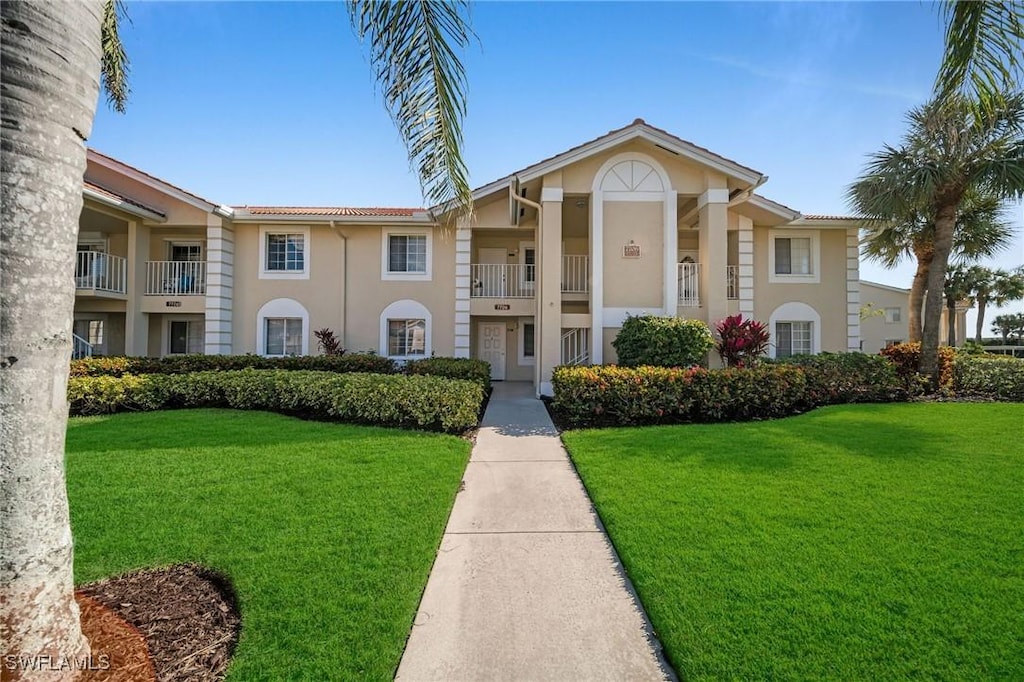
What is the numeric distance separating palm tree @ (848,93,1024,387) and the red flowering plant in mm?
4533

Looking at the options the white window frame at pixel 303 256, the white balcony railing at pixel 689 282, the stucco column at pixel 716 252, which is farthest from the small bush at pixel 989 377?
the white window frame at pixel 303 256

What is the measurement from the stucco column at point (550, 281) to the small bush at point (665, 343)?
202 centimetres

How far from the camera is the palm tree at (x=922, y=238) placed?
1460 centimetres

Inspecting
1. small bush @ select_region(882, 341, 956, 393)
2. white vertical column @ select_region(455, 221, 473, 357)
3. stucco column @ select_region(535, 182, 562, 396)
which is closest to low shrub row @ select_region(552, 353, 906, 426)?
stucco column @ select_region(535, 182, 562, 396)

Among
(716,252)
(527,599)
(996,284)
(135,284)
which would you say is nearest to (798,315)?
(716,252)

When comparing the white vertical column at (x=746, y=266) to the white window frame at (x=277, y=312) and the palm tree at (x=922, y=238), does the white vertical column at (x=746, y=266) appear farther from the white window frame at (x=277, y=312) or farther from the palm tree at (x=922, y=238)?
the white window frame at (x=277, y=312)

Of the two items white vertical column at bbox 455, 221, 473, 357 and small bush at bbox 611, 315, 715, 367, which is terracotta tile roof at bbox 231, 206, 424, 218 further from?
small bush at bbox 611, 315, 715, 367

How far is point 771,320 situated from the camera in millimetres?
15969

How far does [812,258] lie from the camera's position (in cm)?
1608

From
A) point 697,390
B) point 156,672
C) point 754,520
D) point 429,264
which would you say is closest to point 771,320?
point 697,390

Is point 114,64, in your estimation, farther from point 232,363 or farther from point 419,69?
point 232,363

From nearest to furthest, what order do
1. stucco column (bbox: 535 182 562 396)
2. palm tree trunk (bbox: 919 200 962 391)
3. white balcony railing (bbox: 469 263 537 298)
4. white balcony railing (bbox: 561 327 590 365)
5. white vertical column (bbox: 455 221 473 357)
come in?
palm tree trunk (bbox: 919 200 962 391)
stucco column (bbox: 535 182 562 396)
white balcony railing (bbox: 561 327 590 365)
white vertical column (bbox: 455 221 473 357)
white balcony railing (bbox: 469 263 537 298)

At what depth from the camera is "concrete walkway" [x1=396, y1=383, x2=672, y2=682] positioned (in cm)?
282

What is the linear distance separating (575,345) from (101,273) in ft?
51.2
